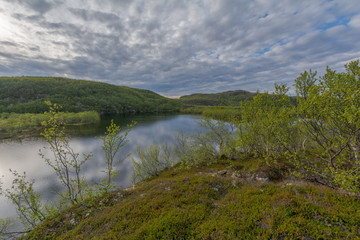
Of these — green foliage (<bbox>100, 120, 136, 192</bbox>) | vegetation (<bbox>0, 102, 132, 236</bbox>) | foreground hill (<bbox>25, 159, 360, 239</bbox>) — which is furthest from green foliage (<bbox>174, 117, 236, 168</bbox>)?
vegetation (<bbox>0, 102, 132, 236</bbox>)

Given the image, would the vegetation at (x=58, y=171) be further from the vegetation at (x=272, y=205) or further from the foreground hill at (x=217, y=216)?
the foreground hill at (x=217, y=216)

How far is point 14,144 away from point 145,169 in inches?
2263

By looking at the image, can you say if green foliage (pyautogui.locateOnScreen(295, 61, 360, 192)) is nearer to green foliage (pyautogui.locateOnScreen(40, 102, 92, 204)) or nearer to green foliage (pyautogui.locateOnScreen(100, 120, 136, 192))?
green foliage (pyautogui.locateOnScreen(100, 120, 136, 192))

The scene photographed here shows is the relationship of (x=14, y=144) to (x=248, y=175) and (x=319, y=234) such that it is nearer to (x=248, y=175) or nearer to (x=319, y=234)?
(x=248, y=175)

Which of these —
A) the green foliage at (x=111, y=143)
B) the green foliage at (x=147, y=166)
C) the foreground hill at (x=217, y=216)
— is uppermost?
the green foliage at (x=111, y=143)

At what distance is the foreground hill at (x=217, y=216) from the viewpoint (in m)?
5.69

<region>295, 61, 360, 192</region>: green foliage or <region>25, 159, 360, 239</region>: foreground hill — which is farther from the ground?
<region>295, 61, 360, 192</region>: green foliage

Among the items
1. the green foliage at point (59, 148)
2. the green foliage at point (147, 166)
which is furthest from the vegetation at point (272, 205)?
the green foliage at point (147, 166)

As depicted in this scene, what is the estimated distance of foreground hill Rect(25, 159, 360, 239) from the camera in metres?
5.69

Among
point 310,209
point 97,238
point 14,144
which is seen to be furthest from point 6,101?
point 310,209

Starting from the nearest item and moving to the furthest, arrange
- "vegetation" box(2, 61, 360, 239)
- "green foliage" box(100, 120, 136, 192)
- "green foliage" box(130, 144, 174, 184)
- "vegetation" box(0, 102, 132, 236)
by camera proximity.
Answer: "vegetation" box(2, 61, 360, 239) < "vegetation" box(0, 102, 132, 236) < "green foliage" box(100, 120, 136, 192) < "green foliage" box(130, 144, 174, 184)

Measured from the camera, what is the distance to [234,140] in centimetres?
2214

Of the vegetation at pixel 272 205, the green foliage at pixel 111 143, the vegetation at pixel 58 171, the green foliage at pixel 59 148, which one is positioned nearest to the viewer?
the vegetation at pixel 272 205

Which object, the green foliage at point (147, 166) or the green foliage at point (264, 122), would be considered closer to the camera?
the green foliage at point (264, 122)
